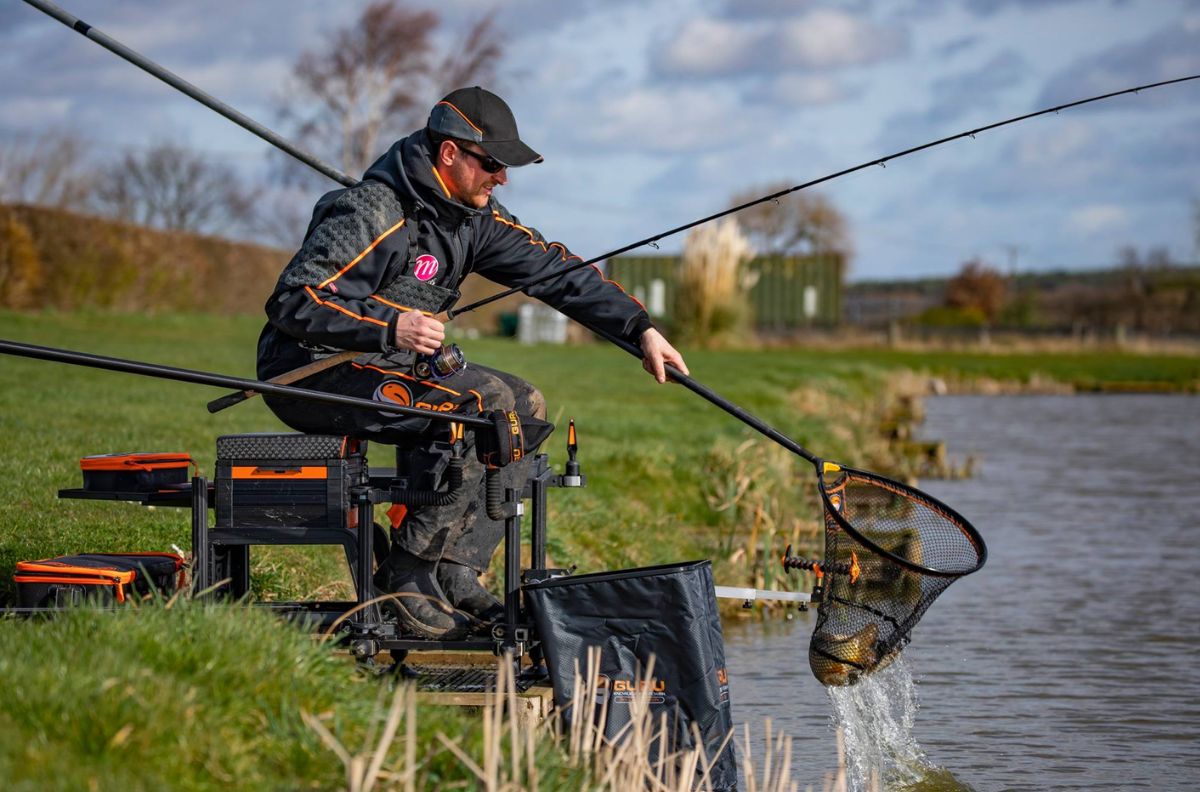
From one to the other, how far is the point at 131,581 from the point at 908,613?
2475 mm

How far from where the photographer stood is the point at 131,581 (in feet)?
17.3

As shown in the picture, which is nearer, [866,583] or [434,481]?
[434,481]

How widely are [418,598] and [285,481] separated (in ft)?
1.85

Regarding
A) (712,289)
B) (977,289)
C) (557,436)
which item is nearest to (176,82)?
(557,436)

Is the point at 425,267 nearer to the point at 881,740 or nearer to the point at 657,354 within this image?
the point at 657,354

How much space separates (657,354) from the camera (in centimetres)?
575

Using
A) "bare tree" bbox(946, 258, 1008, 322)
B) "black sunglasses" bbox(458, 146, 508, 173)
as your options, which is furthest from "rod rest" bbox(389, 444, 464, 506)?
"bare tree" bbox(946, 258, 1008, 322)

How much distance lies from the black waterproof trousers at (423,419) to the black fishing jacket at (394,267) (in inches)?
5.5

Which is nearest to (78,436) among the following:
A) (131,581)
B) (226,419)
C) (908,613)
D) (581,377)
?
(226,419)

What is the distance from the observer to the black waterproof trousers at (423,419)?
533 centimetres

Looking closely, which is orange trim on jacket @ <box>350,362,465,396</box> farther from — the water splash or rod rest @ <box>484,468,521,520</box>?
the water splash

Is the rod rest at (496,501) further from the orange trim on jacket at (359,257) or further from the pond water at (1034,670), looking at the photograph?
the pond water at (1034,670)

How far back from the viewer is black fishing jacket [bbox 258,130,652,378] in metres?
5.18

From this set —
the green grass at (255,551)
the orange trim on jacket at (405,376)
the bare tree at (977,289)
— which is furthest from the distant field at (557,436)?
the bare tree at (977,289)
